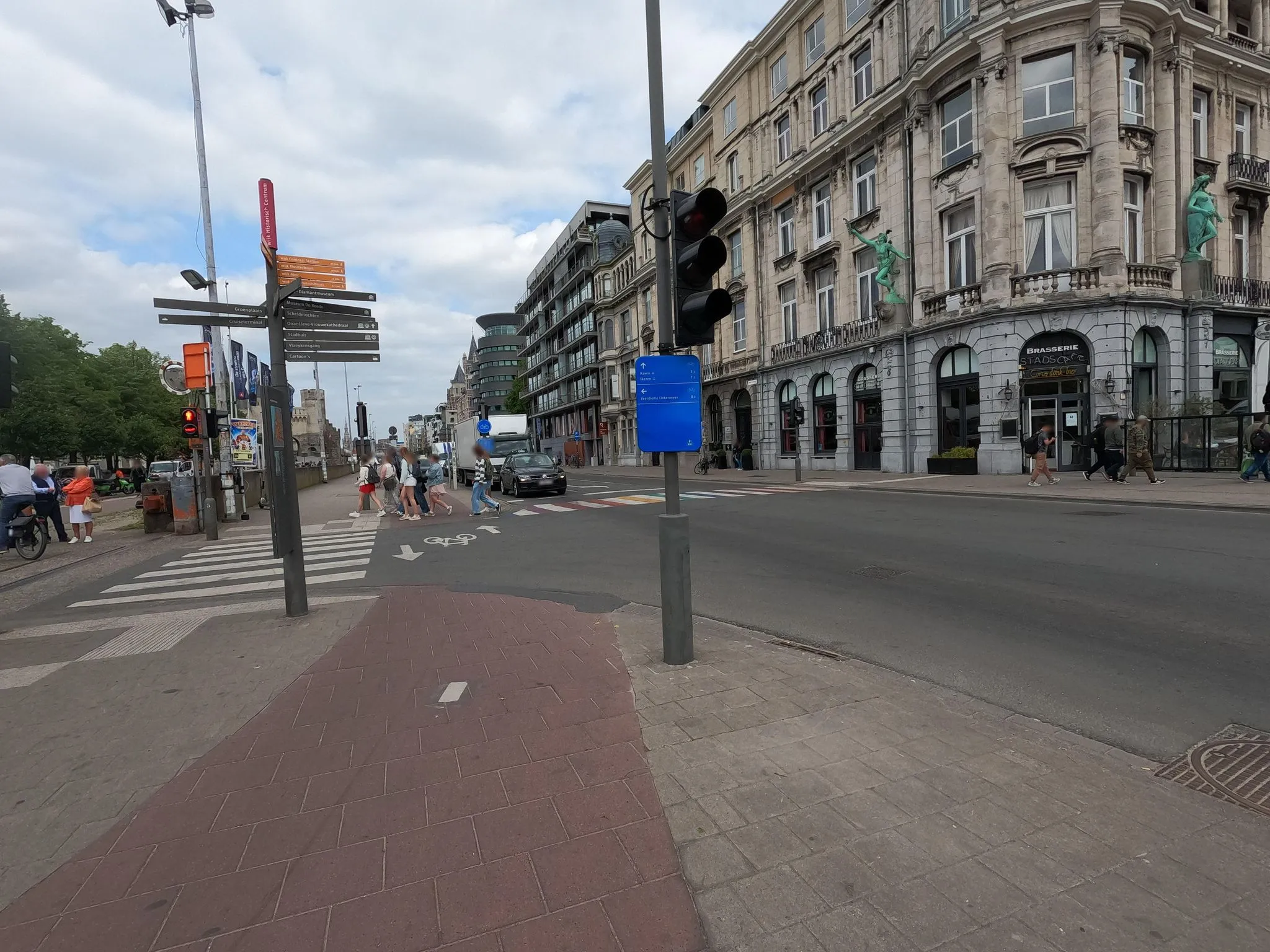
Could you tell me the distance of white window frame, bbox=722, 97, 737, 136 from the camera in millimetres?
36156

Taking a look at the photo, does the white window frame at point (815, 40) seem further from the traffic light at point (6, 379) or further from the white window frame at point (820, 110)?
the traffic light at point (6, 379)

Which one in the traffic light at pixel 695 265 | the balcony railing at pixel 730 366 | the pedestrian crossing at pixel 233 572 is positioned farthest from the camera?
the balcony railing at pixel 730 366

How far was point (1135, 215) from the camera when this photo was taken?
2116 cm

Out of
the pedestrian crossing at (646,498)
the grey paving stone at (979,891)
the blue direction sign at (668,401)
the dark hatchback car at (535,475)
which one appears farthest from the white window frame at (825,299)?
the grey paving stone at (979,891)

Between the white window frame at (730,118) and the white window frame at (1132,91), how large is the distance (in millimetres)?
19471

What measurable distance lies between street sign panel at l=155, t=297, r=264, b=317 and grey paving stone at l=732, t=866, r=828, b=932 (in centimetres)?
653

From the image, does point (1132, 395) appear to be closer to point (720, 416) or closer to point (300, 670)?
point (720, 416)

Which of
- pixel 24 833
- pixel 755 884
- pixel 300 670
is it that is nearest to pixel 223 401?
pixel 300 670

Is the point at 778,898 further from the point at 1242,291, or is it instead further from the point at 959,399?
the point at 1242,291

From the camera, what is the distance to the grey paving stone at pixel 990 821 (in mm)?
2518

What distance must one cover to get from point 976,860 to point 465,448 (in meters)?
31.9

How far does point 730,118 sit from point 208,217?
95.4 feet

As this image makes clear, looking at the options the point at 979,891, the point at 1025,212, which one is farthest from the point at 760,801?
the point at 1025,212

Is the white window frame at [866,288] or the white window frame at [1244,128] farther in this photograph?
the white window frame at [866,288]
